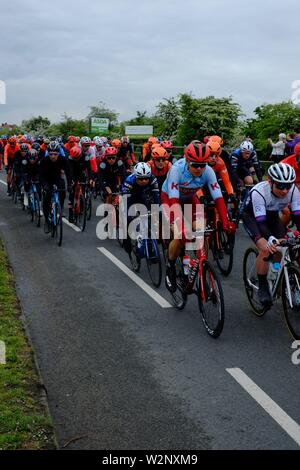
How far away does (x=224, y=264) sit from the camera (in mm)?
9570

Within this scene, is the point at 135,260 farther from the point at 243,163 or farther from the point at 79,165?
the point at 79,165

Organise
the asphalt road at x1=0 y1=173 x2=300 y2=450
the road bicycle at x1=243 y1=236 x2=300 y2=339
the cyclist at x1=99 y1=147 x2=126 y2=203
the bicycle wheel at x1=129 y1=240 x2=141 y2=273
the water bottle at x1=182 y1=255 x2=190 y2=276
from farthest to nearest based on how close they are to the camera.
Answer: the cyclist at x1=99 y1=147 x2=126 y2=203, the bicycle wheel at x1=129 y1=240 x2=141 y2=273, the water bottle at x1=182 y1=255 x2=190 y2=276, the road bicycle at x1=243 y1=236 x2=300 y2=339, the asphalt road at x1=0 y1=173 x2=300 y2=450

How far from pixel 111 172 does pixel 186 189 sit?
5.72 metres

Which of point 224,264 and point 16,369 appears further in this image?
point 224,264

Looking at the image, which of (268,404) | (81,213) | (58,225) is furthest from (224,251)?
(81,213)

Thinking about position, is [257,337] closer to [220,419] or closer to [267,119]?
[220,419]

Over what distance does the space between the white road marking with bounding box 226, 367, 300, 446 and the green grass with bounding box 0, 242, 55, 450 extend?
178 centimetres

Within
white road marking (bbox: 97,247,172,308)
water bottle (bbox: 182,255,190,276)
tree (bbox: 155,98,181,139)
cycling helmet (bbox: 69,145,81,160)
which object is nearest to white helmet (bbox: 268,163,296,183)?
water bottle (bbox: 182,255,190,276)

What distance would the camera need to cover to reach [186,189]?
7.63m

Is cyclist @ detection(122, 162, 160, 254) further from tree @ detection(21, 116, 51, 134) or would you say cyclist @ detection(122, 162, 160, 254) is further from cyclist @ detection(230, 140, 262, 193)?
tree @ detection(21, 116, 51, 134)

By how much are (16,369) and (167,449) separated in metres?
1.90

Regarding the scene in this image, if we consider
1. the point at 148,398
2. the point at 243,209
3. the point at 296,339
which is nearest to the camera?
the point at 148,398

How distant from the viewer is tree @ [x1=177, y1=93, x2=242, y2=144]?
3228cm
